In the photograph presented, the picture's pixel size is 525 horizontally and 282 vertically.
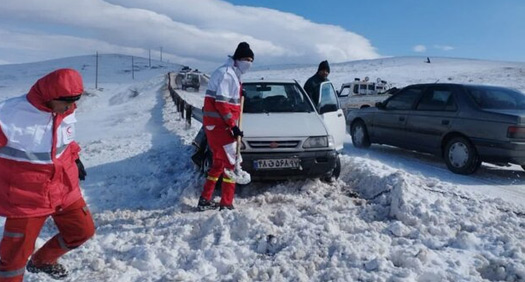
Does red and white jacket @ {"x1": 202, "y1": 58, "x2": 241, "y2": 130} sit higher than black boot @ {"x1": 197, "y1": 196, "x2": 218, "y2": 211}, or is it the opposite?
red and white jacket @ {"x1": 202, "y1": 58, "x2": 241, "y2": 130}

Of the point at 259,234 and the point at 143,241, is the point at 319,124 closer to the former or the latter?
the point at 259,234

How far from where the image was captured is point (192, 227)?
4.49m

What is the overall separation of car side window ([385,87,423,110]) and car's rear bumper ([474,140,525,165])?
1862 millimetres

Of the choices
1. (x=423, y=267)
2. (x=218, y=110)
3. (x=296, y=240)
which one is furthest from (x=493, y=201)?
(x=218, y=110)

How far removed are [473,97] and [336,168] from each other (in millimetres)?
2917

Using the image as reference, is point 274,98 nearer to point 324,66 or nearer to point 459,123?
point 324,66

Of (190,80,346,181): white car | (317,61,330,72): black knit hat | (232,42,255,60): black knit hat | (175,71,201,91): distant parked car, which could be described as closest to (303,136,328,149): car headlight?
(190,80,346,181): white car

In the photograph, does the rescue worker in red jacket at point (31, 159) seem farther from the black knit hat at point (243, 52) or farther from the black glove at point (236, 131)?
the black knit hat at point (243, 52)

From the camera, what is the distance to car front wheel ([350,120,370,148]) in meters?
10.1

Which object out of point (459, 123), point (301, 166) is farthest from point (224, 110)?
point (459, 123)

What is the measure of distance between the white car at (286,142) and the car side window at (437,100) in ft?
7.74

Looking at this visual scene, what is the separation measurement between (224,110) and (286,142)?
1.07 metres

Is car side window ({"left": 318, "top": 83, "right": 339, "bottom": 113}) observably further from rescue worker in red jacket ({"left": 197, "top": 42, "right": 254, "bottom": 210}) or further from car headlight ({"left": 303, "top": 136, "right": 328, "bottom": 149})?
rescue worker in red jacket ({"left": 197, "top": 42, "right": 254, "bottom": 210})

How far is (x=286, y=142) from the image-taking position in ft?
18.9
